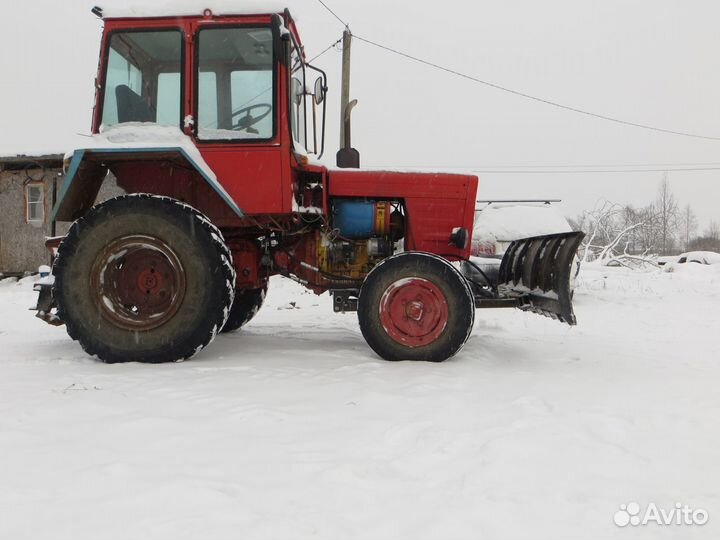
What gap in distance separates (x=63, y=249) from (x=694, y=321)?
7.60 m

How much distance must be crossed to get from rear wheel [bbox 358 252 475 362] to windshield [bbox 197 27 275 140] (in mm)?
1527

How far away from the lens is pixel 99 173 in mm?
4465

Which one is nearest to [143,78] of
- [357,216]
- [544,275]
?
[357,216]

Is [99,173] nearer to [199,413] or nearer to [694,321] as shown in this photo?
[199,413]

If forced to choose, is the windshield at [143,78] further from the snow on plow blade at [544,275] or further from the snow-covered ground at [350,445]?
the snow on plow blade at [544,275]

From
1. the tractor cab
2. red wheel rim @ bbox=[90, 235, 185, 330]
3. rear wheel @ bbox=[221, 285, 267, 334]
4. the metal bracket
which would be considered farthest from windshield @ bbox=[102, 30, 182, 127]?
rear wheel @ bbox=[221, 285, 267, 334]

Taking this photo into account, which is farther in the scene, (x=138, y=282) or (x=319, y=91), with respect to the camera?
(x=319, y=91)

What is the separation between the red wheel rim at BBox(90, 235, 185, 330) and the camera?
4.04 m

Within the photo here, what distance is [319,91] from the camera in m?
4.75

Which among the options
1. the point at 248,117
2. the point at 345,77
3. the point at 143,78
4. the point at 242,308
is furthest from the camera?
the point at 345,77

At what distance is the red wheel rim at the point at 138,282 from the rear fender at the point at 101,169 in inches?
23.1

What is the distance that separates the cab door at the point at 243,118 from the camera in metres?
4.24

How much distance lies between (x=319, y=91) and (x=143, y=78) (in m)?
1.48

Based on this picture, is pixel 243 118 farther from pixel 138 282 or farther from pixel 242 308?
pixel 242 308
